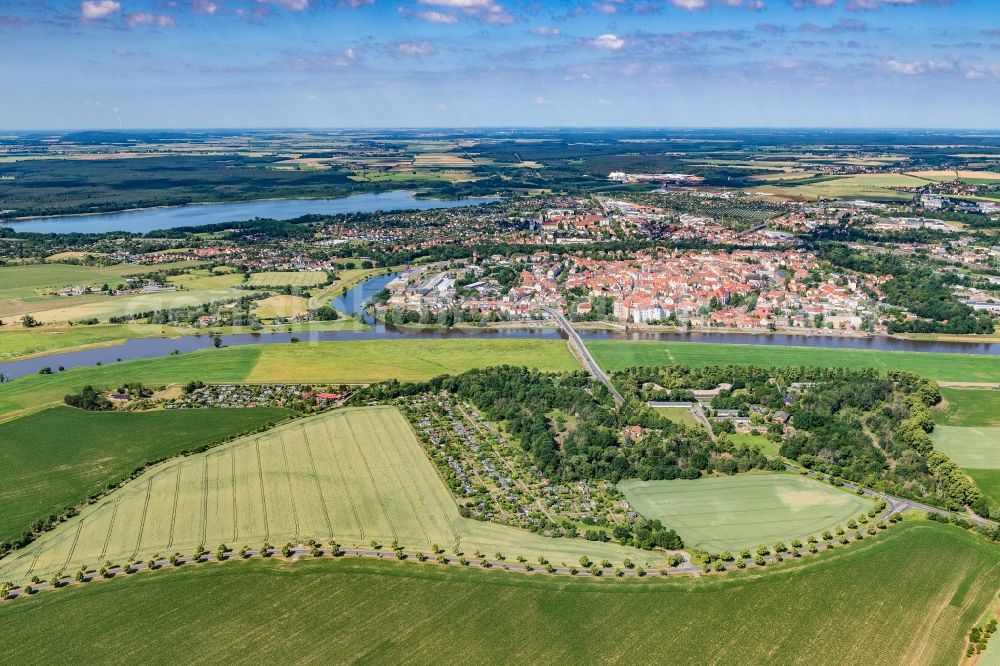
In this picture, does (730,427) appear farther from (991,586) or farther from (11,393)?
(11,393)

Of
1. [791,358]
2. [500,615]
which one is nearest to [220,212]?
[791,358]

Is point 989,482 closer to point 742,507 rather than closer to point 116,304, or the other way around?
point 742,507

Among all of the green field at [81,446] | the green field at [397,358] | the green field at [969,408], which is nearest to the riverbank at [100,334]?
the green field at [397,358]

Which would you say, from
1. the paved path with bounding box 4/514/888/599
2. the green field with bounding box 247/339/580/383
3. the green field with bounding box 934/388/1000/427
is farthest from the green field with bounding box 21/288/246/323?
the green field with bounding box 934/388/1000/427

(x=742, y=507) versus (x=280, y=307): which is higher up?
(x=280, y=307)

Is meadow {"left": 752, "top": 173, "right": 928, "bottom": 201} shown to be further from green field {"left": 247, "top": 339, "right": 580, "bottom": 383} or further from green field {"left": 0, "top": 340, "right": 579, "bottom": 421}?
green field {"left": 0, "top": 340, "right": 579, "bottom": 421}
